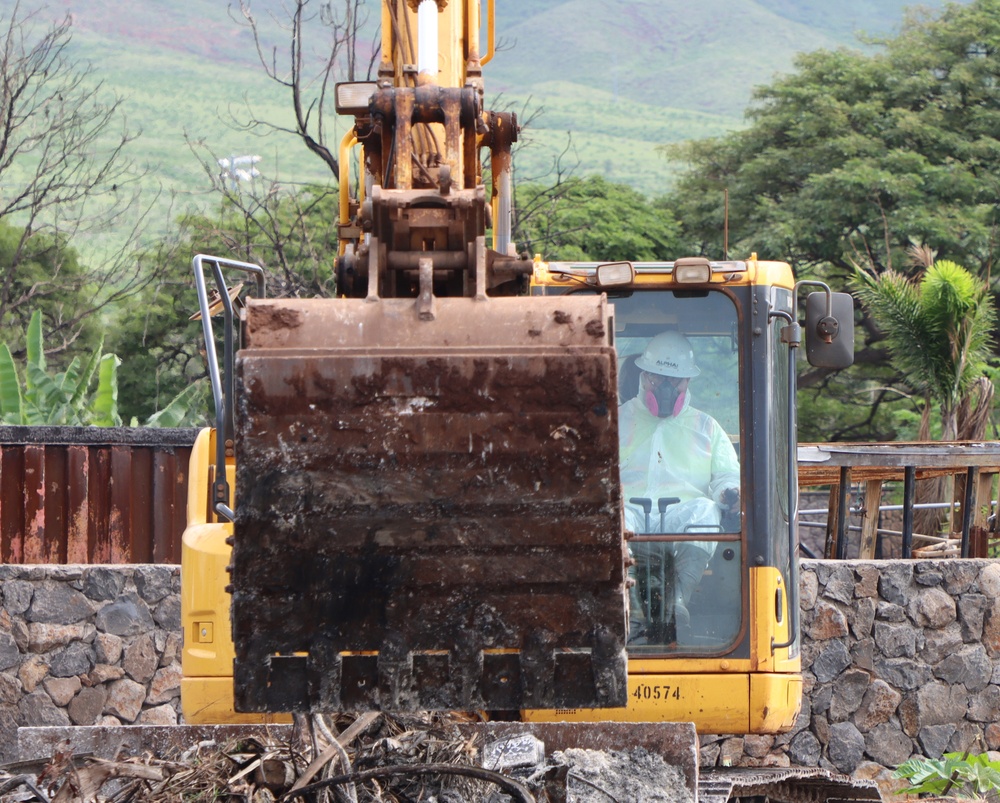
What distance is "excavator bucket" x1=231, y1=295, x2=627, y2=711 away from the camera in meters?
4.20

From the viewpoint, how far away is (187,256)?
2509 centimetres

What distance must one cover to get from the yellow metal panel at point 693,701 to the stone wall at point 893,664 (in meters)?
4.13

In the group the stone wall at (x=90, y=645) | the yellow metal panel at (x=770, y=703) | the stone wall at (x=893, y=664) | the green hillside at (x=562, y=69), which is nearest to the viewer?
the yellow metal panel at (x=770, y=703)

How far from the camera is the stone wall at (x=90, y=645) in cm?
1010

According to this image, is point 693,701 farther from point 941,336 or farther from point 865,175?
point 865,175

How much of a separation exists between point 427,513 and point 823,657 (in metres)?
6.71

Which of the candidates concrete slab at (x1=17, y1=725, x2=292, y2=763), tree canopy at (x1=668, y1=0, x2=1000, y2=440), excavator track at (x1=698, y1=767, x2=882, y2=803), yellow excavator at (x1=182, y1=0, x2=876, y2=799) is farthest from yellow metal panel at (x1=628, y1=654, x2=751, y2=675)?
tree canopy at (x1=668, y1=0, x2=1000, y2=440)

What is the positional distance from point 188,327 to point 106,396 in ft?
35.9

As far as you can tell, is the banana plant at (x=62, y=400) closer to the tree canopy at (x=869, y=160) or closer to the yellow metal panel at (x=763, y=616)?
the yellow metal panel at (x=763, y=616)

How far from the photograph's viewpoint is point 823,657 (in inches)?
405

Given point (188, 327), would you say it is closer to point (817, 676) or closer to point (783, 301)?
point (817, 676)

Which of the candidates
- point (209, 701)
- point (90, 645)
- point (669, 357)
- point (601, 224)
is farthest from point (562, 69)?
point (209, 701)

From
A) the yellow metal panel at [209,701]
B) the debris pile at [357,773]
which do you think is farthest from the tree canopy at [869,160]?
the debris pile at [357,773]

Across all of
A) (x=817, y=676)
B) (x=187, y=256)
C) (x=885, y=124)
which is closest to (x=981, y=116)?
(x=885, y=124)
